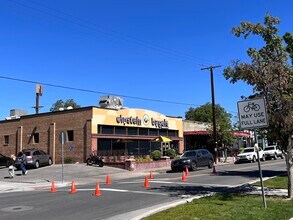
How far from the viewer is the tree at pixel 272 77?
11.8m

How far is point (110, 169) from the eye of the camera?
31891mm

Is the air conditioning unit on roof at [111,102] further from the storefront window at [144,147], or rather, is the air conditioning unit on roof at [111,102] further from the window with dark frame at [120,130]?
the storefront window at [144,147]

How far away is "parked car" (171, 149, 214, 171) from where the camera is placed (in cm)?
3018

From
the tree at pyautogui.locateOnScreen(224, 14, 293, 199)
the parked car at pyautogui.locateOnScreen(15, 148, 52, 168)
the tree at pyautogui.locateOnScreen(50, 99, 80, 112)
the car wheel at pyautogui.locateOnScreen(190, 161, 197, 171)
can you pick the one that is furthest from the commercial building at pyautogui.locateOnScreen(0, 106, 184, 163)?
the tree at pyautogui.locateOnScreen(50, 99, 80, 112)

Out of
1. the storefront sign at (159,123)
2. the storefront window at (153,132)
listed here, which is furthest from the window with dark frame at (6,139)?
the storefront sign at (159,123)

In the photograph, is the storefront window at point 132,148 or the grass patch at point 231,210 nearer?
the grass patch at point 231,210

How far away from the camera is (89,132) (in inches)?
1407

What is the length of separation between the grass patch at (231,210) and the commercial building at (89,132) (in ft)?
75.4

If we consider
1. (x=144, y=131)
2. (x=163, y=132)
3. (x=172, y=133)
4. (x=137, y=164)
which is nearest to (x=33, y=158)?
(x=137, y=164)

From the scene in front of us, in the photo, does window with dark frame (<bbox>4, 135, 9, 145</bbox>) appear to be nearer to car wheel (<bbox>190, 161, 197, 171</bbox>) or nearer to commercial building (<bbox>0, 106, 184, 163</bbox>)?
commercial building (<bbox>0, 106, 184, 163</bbox>)

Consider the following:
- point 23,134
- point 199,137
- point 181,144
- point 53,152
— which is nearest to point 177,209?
point 53,152

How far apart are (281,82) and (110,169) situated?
21994mm

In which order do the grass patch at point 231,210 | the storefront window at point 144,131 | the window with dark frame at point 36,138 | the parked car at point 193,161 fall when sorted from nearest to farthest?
the grass patch at point 231,210
the parked car at point 193,161
the window with dark frame at point 36,138
the storefront window at point 144,131

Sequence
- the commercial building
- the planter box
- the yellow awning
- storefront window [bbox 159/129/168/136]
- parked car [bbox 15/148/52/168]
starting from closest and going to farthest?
the planter box
parked car [bbox 15/148/52/168]
the commercial building
the yellow awning
storefront window [bbox 159/129/168/136]
